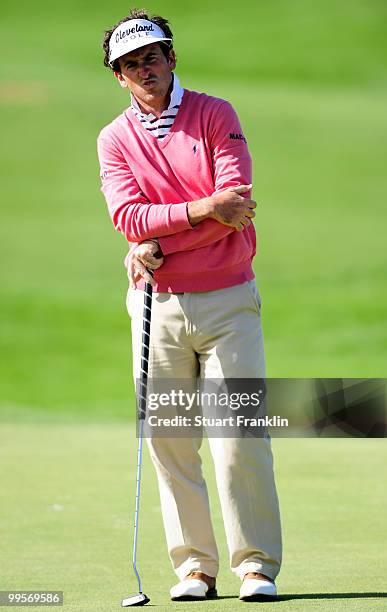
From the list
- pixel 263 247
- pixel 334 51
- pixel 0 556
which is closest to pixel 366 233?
pixel 263 247

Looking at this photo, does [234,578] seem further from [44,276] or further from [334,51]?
[334,51]

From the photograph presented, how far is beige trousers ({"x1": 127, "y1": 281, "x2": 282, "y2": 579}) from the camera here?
3.93m

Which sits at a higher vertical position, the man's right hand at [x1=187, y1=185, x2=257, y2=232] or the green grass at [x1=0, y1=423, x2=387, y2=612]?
the man's right hand at [x1=187, y1=185, x2=257, y2=232]

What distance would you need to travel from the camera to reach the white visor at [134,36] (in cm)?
397

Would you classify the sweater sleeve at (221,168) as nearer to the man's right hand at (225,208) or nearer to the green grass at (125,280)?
the man's right hand at (225,208)

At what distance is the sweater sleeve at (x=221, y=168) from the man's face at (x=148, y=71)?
0.19 m

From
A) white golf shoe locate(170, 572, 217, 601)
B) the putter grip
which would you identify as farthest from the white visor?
white golf shoe locate(170, 572, 217, 601)

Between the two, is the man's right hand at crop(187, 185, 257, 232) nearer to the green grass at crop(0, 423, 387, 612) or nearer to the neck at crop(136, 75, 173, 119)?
the neck at crop(136, 75, 173, 119)

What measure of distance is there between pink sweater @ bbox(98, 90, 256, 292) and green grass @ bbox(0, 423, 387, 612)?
0.96 meters

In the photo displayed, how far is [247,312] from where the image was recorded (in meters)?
3.98

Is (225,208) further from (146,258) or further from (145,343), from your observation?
(145,343)

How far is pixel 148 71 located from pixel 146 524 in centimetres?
211

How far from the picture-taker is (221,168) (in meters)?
3.93

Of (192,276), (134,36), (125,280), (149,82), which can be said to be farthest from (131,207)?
(125,280)
